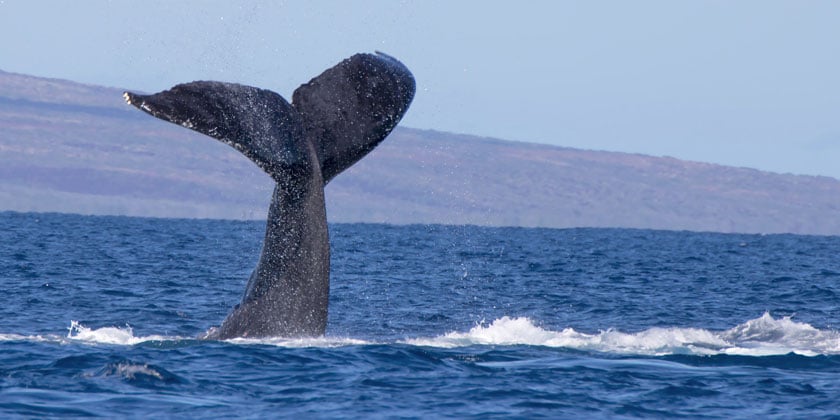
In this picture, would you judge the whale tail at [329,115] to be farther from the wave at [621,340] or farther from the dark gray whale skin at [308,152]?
the wave at [621,340]

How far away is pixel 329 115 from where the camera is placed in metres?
13.7

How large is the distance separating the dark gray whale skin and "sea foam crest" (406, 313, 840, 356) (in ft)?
8.86

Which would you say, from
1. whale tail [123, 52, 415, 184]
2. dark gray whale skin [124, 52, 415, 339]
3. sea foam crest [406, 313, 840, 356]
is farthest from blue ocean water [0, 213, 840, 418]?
whale tail [123, 52, 415, 184]

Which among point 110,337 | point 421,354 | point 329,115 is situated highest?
point 329,115

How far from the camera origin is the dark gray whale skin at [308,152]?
43.7 ft

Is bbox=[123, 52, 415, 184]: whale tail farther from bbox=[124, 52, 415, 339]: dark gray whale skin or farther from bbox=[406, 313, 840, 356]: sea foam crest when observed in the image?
bbox=[406, 313, 840, 356]: sea foam crest

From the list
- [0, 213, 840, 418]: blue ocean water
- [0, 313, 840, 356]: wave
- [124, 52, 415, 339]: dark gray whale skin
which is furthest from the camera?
[0, 313, 840, 356]: wave

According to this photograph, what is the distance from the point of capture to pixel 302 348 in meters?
14.3

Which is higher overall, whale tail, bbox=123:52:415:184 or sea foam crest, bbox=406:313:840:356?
whale tail, bbox=123:52:415:184

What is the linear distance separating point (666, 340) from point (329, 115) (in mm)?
5616

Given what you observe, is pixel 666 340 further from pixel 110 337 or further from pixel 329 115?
pixel 110 337

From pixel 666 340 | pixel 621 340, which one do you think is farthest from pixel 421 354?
pixel 666 340

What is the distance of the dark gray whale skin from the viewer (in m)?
13.3

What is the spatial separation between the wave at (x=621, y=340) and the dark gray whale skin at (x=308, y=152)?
936 millimetres
